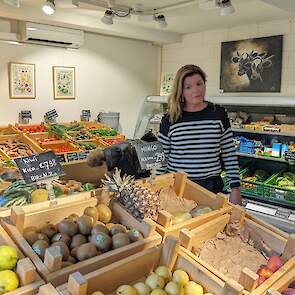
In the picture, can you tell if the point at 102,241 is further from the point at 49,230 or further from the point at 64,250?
the point at 49,230

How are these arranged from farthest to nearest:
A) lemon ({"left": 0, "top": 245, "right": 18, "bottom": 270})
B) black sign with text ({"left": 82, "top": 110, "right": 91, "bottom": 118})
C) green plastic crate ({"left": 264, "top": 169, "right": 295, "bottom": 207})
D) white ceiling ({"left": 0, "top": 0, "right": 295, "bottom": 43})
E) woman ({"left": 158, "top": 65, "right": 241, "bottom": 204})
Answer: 1. black sign with text ({"left": 82, "top": 110, "right": 91, "bottom": 118})
2. white ceiling ({"left": 0, "top": 0, "right": 295, "bottom": 43})
3. green plastic crate ({"left": 264, "top": 169, "right": 295, "bottom": 207})
4. woman ({"left": 158, "top": 65, "right": 241, "bottom": 204})
5. lemon ({"left": 0, "top": 245, "right": 18, "bottom": 270})

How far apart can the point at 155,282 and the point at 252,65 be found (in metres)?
4.04

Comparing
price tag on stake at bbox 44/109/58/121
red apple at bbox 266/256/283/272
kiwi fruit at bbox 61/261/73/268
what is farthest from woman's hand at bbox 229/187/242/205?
price tag on stake at bbox 44/109/58/121

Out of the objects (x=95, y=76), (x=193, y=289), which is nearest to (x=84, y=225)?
(x=193, y=289)

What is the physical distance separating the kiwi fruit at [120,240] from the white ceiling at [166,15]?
8.50 feet

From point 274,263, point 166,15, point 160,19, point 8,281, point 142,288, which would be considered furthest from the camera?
point 166,15

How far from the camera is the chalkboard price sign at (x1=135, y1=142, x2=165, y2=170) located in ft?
6.23

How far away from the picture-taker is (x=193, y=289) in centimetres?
130

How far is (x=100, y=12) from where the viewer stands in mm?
4184

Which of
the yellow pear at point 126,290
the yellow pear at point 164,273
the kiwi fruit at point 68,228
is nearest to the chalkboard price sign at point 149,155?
the kiwi fruit at point 68,228

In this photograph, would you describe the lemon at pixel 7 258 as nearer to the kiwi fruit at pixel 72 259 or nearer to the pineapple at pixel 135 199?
the kiwi fruit at pixel 72 259

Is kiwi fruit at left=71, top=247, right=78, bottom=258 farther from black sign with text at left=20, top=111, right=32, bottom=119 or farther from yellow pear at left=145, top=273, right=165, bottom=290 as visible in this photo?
black sign with text at left=20, top=111, right=32, bottom=119

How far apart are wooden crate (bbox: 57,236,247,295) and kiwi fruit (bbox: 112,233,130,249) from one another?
9cm

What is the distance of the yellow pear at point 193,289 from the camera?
1.30 m
